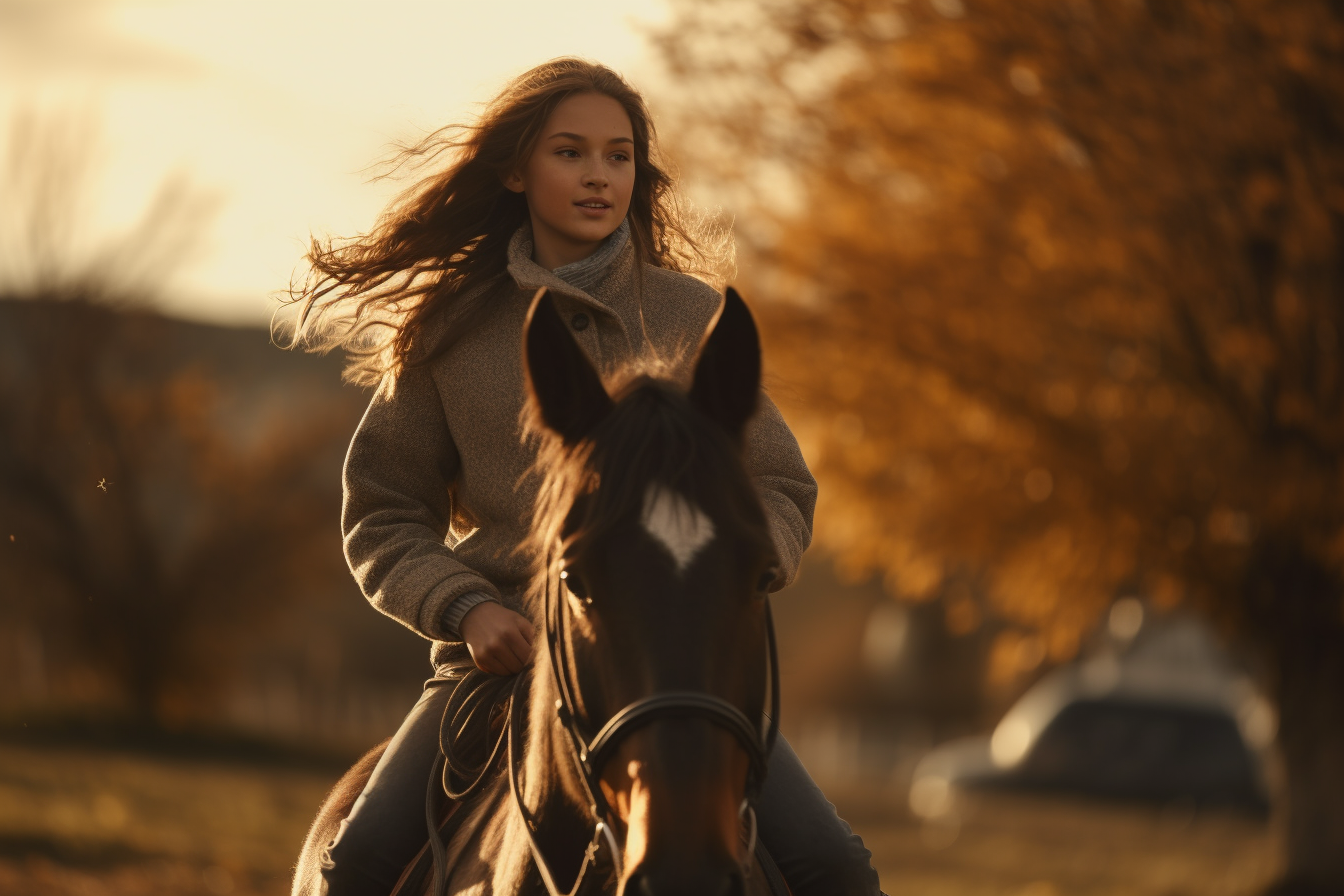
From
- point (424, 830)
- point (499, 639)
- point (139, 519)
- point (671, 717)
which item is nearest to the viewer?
point (671, 717)

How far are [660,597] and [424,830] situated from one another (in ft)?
4.03

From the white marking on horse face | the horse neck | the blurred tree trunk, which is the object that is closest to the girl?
the horse neck

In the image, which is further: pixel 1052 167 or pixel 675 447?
pixel 1052 167

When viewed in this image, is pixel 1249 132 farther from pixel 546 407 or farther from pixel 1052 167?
pixel 546 407

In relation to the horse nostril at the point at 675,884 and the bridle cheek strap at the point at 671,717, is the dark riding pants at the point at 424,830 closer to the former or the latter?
the bridle cheek strap at the point at 671,717

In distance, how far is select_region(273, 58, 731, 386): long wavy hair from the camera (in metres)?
3.38

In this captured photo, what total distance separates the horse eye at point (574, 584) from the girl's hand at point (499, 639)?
0.54 m

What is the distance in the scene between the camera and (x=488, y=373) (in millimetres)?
3215

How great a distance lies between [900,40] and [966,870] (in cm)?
749

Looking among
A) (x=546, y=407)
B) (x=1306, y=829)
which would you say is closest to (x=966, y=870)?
(x=1306, y=829)

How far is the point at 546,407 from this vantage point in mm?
2467

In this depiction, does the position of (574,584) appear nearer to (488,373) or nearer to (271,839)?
(488,373)

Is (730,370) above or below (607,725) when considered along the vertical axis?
above

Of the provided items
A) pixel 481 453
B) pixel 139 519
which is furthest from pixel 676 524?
pixel 139 519
